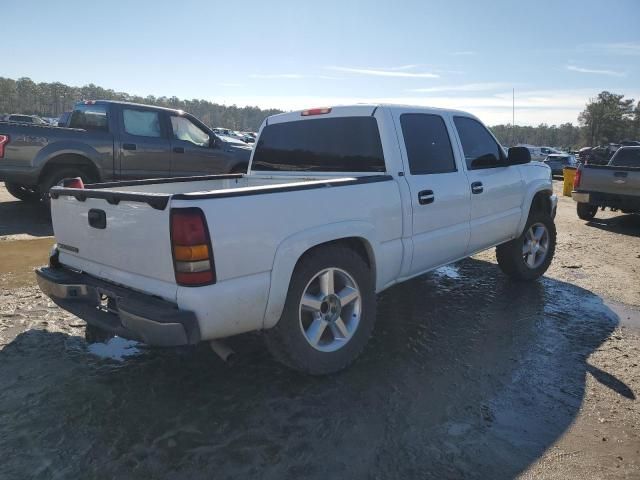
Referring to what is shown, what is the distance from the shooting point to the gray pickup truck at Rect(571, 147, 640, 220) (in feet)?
30.4

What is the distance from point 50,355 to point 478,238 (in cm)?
373

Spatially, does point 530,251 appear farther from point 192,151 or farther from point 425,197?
point 192,151

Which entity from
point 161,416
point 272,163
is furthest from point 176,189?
point 161,416

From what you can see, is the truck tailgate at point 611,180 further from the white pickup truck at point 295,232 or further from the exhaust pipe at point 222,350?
the exhaust pipe at point 222,350

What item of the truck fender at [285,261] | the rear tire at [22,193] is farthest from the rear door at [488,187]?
the rear tire at [22,193]

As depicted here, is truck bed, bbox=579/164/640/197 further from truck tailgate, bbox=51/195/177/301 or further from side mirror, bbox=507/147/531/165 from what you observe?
truck tailgate, bbox=51/195/177/301

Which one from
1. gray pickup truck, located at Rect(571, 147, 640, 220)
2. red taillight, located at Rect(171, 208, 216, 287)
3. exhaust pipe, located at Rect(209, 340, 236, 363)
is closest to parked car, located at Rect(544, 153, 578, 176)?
gray pickup truck, located at Rect(571, 147, 640, 220)

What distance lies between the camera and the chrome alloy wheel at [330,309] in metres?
3.17

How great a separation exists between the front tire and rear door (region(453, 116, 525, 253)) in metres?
0.33

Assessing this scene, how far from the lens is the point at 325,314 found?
10.8ft

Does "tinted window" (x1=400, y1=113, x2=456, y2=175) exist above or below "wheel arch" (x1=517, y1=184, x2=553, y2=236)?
above

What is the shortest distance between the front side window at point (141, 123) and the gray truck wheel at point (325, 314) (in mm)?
6493

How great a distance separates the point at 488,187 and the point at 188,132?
6211mm

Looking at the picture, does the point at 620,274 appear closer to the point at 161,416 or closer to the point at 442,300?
the point at 442,300
